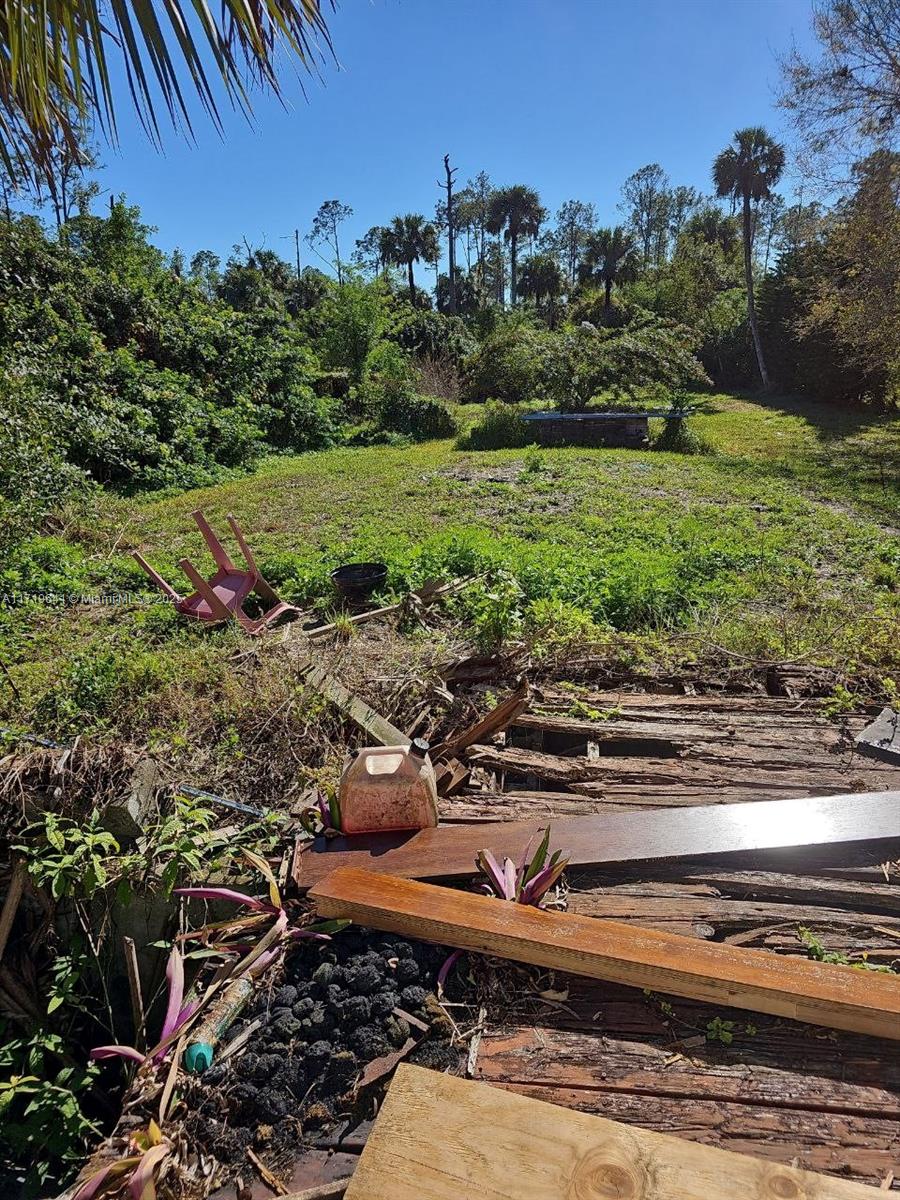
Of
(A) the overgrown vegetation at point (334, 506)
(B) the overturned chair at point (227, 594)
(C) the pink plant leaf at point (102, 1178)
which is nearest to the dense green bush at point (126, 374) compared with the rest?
(A) the overgrown vegetation at point (334, 506)

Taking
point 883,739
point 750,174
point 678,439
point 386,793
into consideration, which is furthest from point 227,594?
point 750,174

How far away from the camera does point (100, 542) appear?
8.15 meters

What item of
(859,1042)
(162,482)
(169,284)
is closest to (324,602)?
(859,1042)

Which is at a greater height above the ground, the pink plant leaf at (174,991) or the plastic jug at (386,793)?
the plastic jug at (386,793)

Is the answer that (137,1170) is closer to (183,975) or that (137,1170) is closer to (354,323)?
(183,975)

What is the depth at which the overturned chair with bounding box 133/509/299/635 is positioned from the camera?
5172 mm

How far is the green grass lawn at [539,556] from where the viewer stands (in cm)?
426

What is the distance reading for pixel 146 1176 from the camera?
5.07ft

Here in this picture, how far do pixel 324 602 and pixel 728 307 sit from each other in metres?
24.3

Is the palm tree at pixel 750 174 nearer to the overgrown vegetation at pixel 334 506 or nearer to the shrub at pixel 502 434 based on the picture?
the overgrown vegetation at pixel 334 506

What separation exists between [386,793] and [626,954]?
3.58 feet

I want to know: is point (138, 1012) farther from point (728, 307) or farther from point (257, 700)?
point (728, 307)

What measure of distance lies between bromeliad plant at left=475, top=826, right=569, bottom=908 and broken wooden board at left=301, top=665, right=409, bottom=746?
3.26 feet

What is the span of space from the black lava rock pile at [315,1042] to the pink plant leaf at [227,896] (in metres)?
0.25
